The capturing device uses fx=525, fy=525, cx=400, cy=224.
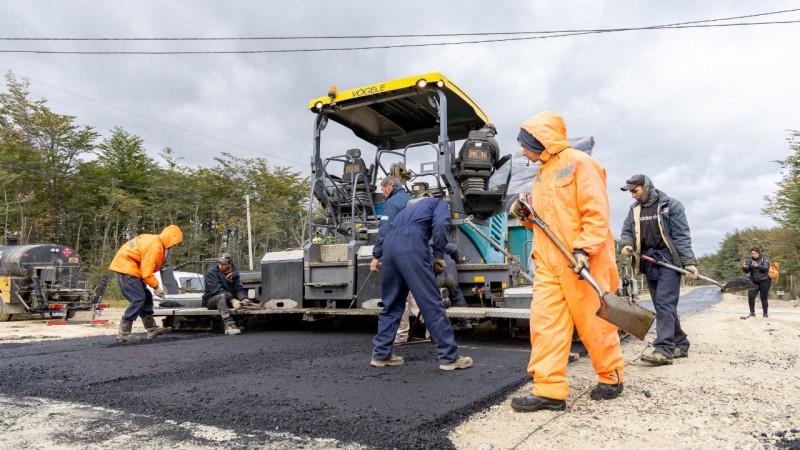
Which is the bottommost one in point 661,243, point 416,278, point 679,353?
point 679,353

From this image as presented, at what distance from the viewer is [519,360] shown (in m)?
4.11

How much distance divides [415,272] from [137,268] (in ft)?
12.8

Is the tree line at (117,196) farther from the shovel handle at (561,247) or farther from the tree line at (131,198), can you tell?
the shovel handle at (561,247)

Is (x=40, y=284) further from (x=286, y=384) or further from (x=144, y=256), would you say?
(x=286, y=384)

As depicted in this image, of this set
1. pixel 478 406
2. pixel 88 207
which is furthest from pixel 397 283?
pixel 88 207

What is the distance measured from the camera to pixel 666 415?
8.44 feet

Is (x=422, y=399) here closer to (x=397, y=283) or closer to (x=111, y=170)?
(x=397, y=283)

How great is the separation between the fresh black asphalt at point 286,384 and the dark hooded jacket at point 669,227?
1442mm

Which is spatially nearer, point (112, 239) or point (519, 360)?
point (519, 360)

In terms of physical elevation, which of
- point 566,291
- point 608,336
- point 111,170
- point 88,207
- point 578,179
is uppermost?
point 111,170

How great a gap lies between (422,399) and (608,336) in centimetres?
105

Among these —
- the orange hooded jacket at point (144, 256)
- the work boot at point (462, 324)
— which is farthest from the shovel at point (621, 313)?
the orange hooded jacket at point (144, 256)

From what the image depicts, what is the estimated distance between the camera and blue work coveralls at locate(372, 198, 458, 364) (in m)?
3.76

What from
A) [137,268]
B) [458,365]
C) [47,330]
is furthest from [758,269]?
[47,330]
